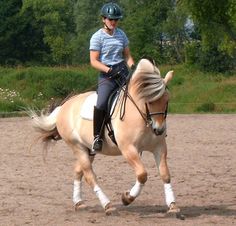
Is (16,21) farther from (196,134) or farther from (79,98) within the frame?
(79,98)

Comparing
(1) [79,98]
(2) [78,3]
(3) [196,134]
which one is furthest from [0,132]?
(2) [78,3]

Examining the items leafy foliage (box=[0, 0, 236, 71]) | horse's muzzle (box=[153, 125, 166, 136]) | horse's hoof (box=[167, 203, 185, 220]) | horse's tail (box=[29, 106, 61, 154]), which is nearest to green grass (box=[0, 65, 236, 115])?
leafy foliage (box=[0, 0, 236, 71])

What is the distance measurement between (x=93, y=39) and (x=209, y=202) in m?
2.37

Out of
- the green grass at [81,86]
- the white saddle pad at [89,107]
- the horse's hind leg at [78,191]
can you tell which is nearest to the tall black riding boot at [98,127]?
the white saddle pad at [89,107]

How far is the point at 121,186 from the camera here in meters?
9.83

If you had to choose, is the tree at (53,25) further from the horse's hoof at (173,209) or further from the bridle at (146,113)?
the horse's hoof at (173,209)

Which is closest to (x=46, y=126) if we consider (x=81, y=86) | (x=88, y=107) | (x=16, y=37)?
(x=88, y=107)

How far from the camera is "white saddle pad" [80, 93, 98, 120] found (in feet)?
26.8

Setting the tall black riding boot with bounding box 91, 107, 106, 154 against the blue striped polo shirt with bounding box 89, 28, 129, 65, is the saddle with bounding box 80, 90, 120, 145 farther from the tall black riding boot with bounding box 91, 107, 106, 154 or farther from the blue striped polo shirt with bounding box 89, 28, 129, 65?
the blue striped polo shirt with bounding box 89, 28, 129, 65

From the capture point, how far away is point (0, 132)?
1848cm

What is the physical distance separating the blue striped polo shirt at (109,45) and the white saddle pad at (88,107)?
46 cm

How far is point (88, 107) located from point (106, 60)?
0.58 metres

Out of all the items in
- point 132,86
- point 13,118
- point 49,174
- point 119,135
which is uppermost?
point 132,86

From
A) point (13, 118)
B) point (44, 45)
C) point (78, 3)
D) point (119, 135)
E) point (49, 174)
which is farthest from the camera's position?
point (78, 3)
